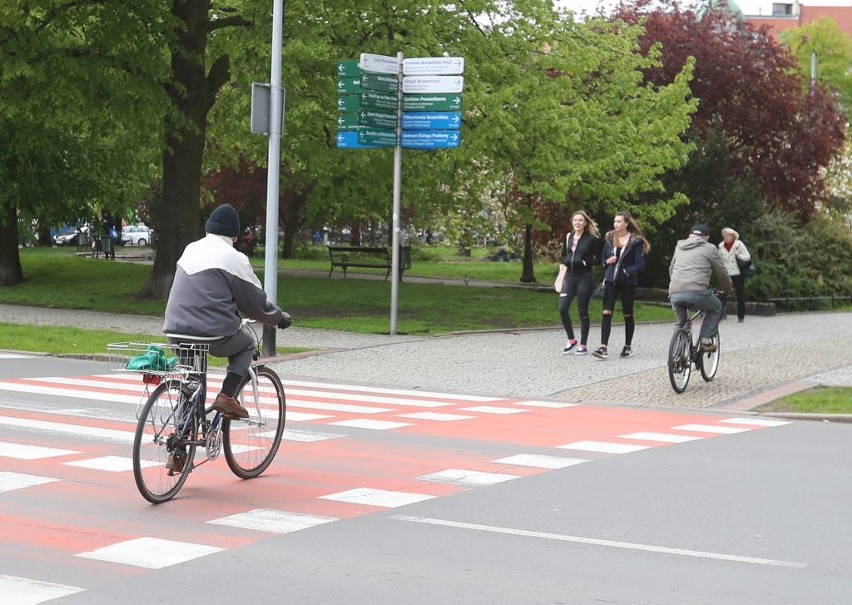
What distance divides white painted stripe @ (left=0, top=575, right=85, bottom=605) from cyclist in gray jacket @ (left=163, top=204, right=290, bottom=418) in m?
2.37

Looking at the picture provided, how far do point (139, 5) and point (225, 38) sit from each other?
2956 millimetres

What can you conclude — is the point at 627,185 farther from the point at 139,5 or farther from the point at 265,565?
the point at 265,565

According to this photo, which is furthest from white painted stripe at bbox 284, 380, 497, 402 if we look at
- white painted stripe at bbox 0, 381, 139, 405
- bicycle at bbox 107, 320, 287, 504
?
bicycle at bbox 107, 320, 287, 504

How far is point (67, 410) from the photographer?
12.3 meters

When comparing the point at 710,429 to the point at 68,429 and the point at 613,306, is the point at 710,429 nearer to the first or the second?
the point at 68,429

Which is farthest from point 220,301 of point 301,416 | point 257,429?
point 301,416

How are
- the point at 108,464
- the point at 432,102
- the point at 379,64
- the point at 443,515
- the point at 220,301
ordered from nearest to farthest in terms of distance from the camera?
the point at 443,515
the point at 220,301
the point at 108,464
the point at 379,64
the point at 432,102


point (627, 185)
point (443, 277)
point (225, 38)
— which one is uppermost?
point (225, 38)

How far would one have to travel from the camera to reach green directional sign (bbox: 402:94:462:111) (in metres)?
21.2

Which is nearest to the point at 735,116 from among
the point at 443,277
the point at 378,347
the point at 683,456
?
the point at 443,277

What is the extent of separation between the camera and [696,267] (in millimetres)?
15711

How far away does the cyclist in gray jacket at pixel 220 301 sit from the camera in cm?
833

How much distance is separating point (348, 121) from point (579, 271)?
4.94 metres

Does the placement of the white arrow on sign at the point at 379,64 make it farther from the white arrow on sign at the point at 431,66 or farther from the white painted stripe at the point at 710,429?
the white painted stripe at the point at 710,429
